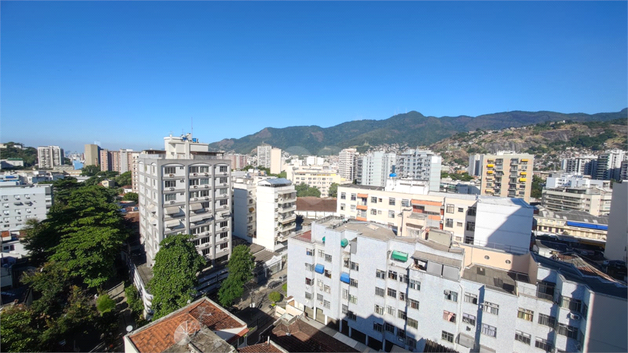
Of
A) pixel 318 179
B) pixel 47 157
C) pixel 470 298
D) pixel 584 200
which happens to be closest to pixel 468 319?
pixel 470 298

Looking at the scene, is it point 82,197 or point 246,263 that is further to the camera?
point 82,197

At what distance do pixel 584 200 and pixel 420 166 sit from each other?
90.2 feet

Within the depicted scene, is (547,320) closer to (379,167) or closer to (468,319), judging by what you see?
(468,319)

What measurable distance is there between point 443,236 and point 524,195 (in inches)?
1580

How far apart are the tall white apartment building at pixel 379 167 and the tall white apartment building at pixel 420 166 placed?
727cm

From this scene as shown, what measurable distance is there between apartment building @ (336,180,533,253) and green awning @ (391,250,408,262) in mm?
4705

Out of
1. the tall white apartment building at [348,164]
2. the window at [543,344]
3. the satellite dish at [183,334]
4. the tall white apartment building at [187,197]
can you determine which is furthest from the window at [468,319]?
the tall white apartment building at [348,164]

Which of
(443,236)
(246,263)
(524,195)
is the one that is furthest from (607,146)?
(246,263)

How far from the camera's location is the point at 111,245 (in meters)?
21.4

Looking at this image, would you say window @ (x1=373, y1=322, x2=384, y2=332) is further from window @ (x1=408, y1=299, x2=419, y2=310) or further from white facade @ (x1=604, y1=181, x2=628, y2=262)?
white facade @ (x1=604, y1=181, x2=628, y2=262)

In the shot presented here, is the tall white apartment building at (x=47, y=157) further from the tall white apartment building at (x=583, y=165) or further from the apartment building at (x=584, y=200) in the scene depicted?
the tall white apartment building at (x=583, y=165)

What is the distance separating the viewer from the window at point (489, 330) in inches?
499

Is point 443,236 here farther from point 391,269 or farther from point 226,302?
point 226,302

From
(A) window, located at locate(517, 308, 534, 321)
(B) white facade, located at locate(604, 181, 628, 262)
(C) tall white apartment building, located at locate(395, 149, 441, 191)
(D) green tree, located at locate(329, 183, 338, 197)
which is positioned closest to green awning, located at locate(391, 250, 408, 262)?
(A) window, located at locate(517, 308, 534, 321)
